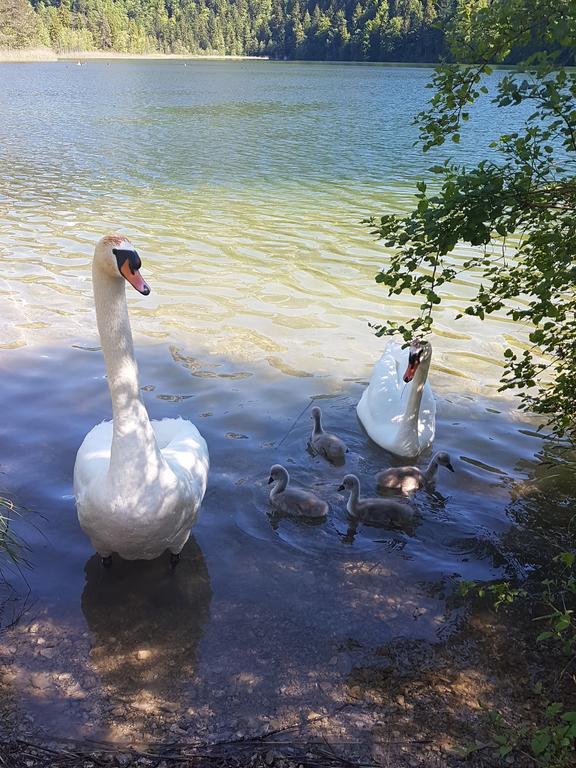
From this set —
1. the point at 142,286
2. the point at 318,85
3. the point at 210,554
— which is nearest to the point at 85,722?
the point at 210,554

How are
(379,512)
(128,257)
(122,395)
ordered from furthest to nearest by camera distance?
1. (379,512)
2. (122,395)
3. (128,257)

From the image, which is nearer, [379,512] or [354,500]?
[379,512]

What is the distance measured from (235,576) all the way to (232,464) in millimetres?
1676

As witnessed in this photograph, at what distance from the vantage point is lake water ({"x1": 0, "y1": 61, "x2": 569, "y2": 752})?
4348mm

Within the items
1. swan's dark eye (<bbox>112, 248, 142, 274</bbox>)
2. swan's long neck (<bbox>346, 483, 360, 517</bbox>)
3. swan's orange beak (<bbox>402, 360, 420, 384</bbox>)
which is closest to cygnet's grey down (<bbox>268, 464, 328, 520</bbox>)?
swan's long neck (<bbox>346, 483, 360, 517</bbox>)

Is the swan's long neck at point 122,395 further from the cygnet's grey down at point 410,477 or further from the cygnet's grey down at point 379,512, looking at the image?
the cygnet's grey down at point 410,477

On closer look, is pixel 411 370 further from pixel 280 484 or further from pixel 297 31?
pixel 297 31

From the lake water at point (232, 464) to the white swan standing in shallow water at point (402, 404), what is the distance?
219 millimetres

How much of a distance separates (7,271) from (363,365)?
6764 mm

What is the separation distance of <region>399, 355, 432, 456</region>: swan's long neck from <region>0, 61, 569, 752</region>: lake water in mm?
268

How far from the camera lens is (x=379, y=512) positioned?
19.7 ft

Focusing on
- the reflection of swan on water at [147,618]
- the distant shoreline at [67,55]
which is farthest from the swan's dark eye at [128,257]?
the distant shoreline at [67,55]

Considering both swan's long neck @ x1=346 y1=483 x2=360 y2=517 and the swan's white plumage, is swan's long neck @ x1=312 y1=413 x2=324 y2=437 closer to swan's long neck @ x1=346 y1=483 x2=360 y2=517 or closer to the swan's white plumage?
swan's long neck @ x1=346 y1=483 x2=360 y2=517

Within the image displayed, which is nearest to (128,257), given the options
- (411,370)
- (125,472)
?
(125,472)
